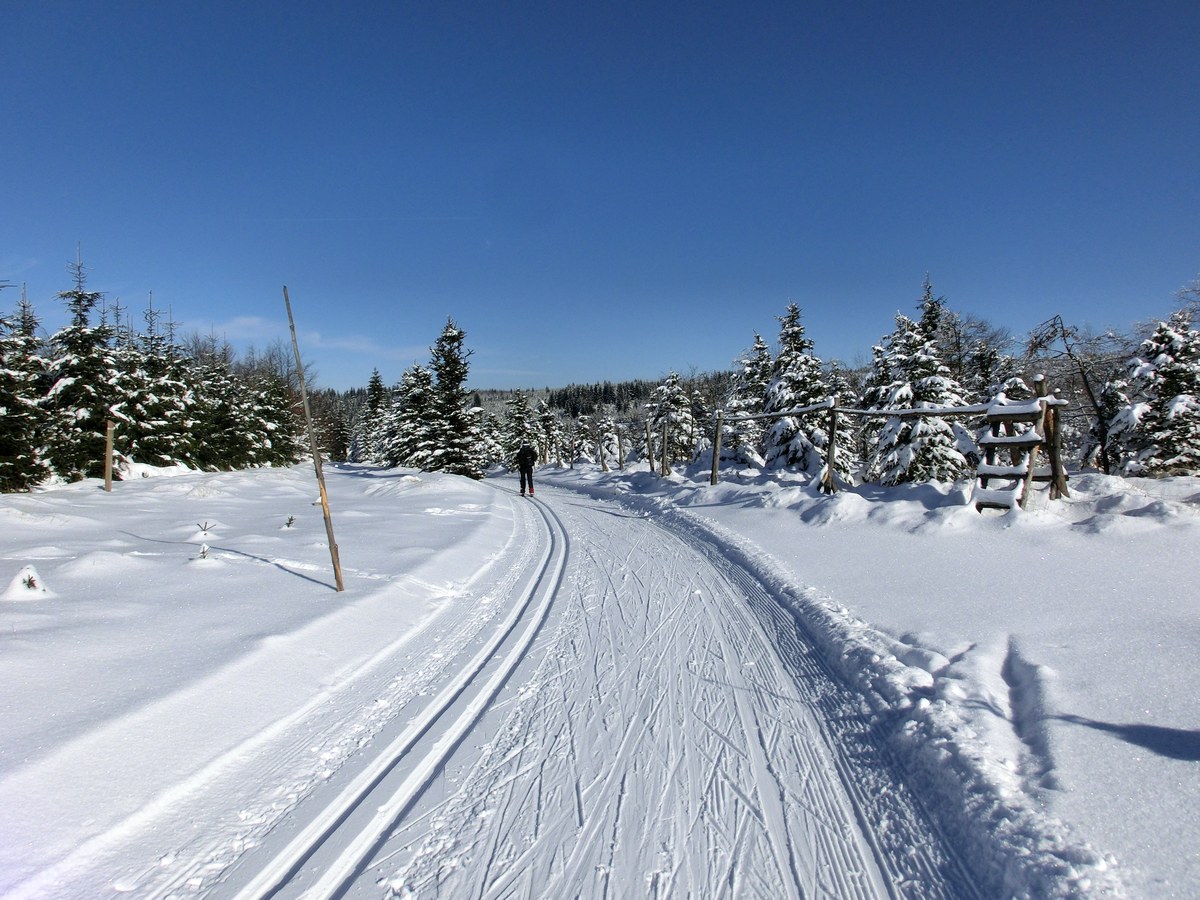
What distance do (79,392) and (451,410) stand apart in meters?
14.7

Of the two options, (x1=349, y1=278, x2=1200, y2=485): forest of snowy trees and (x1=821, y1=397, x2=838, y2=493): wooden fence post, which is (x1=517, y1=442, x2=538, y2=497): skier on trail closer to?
(x1=349, y1=278, x2=1200, y2=485): forest of snowy trees

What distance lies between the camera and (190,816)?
2826mm

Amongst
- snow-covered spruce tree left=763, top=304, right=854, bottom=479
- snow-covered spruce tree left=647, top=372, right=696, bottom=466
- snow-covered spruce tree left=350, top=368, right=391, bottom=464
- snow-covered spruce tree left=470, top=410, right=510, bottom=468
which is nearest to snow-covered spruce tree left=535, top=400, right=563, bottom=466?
snow-covered spruce tree left=470, top=410, right=510, bottom=468

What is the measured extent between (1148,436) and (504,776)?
20.6 meters

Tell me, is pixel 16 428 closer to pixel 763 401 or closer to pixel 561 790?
pixel 561 790

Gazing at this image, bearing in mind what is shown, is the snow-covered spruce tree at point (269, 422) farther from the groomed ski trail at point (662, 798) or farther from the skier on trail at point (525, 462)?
the groomed ski trail at point (662, 798)

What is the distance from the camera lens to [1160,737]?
2.98 meters

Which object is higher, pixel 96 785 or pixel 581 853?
pixel 96 785

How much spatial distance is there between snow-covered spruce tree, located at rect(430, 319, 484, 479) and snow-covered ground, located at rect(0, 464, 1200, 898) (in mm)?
20706

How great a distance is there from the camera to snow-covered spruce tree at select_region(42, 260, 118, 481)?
21125 millimetres

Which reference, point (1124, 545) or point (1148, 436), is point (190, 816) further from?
point (1148, 436)

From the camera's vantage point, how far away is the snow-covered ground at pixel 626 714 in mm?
2504

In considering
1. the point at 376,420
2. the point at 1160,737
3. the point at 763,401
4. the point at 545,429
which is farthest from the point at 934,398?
the point at 376,420

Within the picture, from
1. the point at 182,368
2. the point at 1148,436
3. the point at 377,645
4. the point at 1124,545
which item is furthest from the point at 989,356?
the point at 182,368
